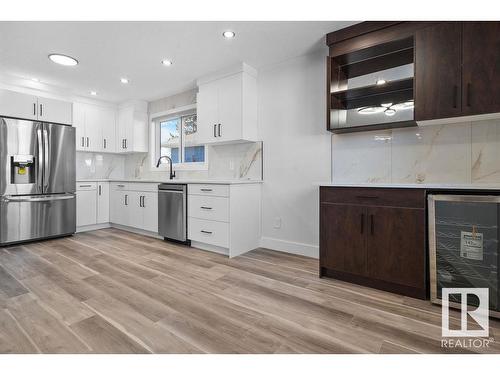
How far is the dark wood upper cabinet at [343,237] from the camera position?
2.14m

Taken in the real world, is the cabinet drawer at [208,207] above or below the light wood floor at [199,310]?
above

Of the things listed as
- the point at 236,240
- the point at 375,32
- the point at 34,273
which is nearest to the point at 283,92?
the point at 375,32

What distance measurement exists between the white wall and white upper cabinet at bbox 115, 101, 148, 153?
8.66 ft

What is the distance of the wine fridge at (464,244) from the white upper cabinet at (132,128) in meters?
4.65

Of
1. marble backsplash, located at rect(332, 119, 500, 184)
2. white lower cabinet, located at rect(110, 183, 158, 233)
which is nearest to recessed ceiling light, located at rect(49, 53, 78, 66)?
white lower cabinet, located at rect(110, 183, 158, 233)

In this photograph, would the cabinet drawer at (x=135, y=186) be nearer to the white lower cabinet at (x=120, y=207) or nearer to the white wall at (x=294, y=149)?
the white lower cabinet at (x=120, y=207)

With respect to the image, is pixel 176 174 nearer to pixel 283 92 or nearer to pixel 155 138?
pixel 155 138

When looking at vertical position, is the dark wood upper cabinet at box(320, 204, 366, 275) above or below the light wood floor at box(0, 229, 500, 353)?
above

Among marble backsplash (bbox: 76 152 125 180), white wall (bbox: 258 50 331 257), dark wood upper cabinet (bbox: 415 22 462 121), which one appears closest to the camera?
dark wood upper cabinet (bbox: 415 22 462 121)

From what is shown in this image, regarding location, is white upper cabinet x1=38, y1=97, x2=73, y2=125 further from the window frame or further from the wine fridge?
the wine fridge

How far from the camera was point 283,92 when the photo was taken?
3.26 meters

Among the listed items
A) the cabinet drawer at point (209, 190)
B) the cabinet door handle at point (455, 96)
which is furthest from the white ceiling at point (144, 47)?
the cabinet drawer at point (209, 190)

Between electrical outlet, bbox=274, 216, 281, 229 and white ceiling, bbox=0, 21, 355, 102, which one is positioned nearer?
white ceiling, bbox=0, 21, 355, 102

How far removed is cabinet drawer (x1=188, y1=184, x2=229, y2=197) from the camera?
301cm
